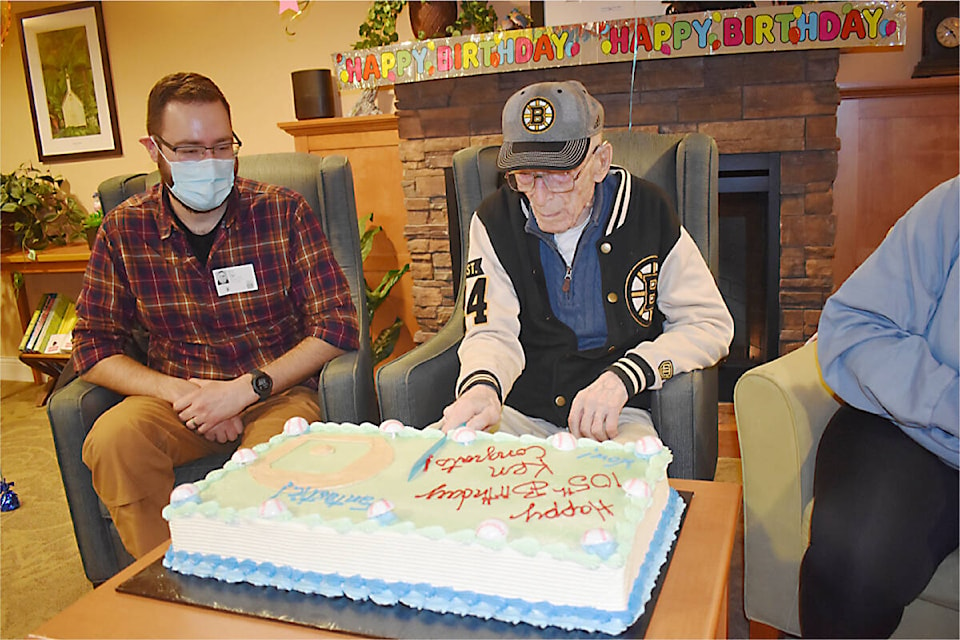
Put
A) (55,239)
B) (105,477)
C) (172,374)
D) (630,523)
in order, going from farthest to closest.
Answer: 1. (55,239)
2. (172,374)
3. (105,477)
4. (630,523)

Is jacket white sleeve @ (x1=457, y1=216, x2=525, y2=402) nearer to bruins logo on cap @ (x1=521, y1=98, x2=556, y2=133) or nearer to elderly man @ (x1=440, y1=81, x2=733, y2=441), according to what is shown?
elderly man @ (x1=440, y1=81, x2=733, y2=441)

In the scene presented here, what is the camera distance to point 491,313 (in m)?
1.57

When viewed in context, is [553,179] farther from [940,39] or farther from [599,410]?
[940,39]

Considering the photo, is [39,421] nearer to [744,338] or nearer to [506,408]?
[506,408]

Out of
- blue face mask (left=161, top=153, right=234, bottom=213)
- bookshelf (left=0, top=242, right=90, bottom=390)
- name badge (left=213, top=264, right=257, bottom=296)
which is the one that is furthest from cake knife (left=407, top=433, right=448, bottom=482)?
bookshelf (left=0, top=242, right=90, bottom=390)

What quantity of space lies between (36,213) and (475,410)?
11.4 feet

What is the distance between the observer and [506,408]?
158 cm

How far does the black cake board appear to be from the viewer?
0.84 m

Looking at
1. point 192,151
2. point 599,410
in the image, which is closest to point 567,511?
point 599,410

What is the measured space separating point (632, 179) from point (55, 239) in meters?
3.49

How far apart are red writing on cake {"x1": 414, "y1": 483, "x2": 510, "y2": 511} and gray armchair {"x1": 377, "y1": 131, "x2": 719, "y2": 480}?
1.83 ft

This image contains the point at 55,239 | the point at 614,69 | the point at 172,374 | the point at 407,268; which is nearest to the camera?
the point at 172,374

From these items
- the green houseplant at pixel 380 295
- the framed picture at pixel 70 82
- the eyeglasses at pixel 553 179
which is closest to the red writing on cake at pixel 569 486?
the eyeglasses at pixel 553 179

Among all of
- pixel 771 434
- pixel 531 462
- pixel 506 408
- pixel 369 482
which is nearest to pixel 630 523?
pixel 531 462
